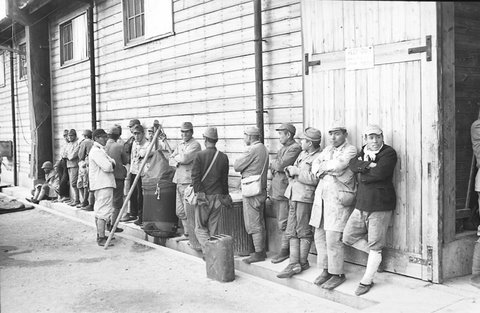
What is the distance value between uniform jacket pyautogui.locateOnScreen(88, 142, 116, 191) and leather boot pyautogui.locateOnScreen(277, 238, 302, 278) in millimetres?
3872

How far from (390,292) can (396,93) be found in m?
2.25

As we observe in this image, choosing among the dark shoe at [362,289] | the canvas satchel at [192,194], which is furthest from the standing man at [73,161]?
the dark shoe at [362,289]

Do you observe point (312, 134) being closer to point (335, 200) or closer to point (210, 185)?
point (335, 200)

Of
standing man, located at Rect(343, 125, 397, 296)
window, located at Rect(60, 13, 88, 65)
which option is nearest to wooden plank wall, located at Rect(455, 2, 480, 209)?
standing man, located at Rect(343, 125, 397, 296)

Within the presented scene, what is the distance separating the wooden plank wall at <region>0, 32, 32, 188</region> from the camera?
59.0 feet

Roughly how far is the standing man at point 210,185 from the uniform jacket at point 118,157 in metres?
3.40

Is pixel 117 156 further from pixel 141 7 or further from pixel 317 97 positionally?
pixel 317 97

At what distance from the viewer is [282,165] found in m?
6.96

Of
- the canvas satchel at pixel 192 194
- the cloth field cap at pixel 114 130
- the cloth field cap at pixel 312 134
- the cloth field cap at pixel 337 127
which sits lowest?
the canvas satchel at pixel 192 194

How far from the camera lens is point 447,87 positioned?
5688 mm

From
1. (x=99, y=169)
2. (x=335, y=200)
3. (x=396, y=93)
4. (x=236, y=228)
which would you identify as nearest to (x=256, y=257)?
(x=236, y=228)

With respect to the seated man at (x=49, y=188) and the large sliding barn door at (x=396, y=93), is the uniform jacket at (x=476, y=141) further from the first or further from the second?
the seated man at (x=49, y=188)

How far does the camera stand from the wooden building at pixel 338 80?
225 inches

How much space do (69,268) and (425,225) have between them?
5.03m
